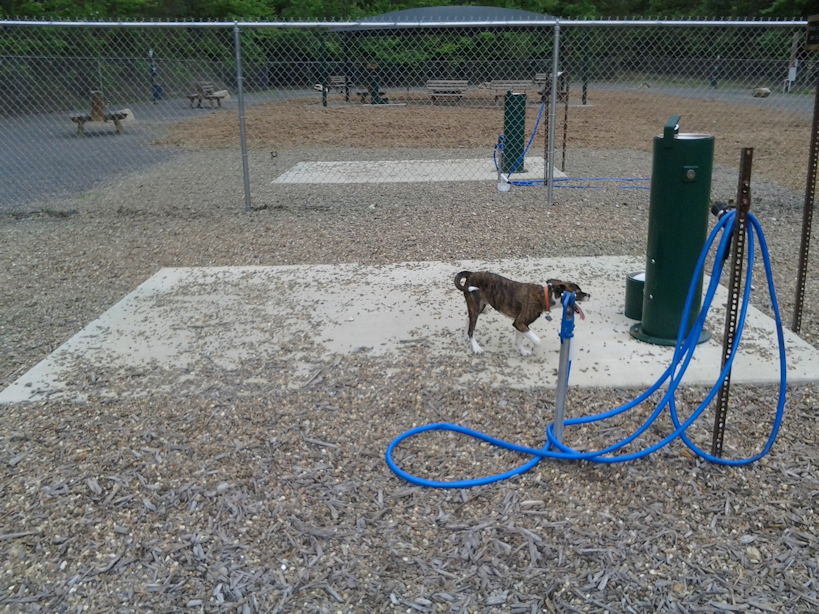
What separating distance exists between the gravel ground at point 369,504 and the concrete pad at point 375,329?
18 centimetres

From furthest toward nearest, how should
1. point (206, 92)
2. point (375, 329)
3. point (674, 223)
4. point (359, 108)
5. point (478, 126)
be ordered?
point (206, 92) < point (359, 108) < point (478, 126) < point (375, 329) < point (674, 223)

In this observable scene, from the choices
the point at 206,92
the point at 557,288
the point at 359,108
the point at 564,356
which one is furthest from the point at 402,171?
the point at 206,92

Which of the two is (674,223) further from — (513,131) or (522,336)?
(513,131)

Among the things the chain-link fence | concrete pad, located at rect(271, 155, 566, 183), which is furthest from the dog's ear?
concrete pad, located at rect(271, 155, 566, 183)

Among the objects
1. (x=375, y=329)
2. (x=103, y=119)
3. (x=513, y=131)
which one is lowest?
(x=375, y=329)

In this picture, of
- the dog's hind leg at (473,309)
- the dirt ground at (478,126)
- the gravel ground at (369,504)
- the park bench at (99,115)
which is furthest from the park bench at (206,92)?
the dog's hind leg at (473,309)

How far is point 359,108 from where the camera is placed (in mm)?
19469

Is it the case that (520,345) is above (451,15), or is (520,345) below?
below

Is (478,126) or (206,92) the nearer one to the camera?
(478,126)

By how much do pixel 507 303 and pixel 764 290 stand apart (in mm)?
2600

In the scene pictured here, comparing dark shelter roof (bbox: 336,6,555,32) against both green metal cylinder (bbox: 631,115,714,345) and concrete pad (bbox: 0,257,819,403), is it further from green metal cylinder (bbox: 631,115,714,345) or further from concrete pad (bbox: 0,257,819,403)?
green metal cylinder (bbox: 631,115,714,345)

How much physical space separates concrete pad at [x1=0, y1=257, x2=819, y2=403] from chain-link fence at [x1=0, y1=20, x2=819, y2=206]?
9.67 ft

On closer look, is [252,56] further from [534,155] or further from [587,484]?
[587,484]

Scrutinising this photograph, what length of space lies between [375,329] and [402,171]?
23.3ft
